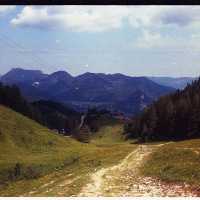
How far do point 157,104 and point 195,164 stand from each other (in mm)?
45133

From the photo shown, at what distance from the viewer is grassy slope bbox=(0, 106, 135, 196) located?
97.2ft

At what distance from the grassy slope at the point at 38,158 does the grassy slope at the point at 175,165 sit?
397 cm

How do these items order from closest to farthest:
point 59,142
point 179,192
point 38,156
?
point 179,192
point 38,156
point 59,142

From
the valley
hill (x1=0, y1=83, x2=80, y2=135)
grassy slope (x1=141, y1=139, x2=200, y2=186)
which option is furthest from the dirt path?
hill (x1=0, y1=83, x2=80, y2=135)

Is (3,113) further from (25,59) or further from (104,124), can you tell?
(104,124)

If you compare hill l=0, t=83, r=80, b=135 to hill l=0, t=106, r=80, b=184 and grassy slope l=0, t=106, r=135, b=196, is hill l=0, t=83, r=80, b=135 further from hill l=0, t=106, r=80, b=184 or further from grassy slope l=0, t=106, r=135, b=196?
grassy slope l=0, t=106, r=135, b=196

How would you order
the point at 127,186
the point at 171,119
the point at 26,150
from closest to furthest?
the point at 127,186 → the point at 26,150 → the point at 171,119

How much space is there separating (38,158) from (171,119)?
100ft

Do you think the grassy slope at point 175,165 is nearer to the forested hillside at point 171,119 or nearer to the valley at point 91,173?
the valley at point 91,173

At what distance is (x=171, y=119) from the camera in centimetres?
6719

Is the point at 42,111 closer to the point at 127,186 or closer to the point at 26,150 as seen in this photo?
the point at 26,150

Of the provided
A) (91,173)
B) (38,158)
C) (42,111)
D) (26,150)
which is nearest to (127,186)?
(91,173)
